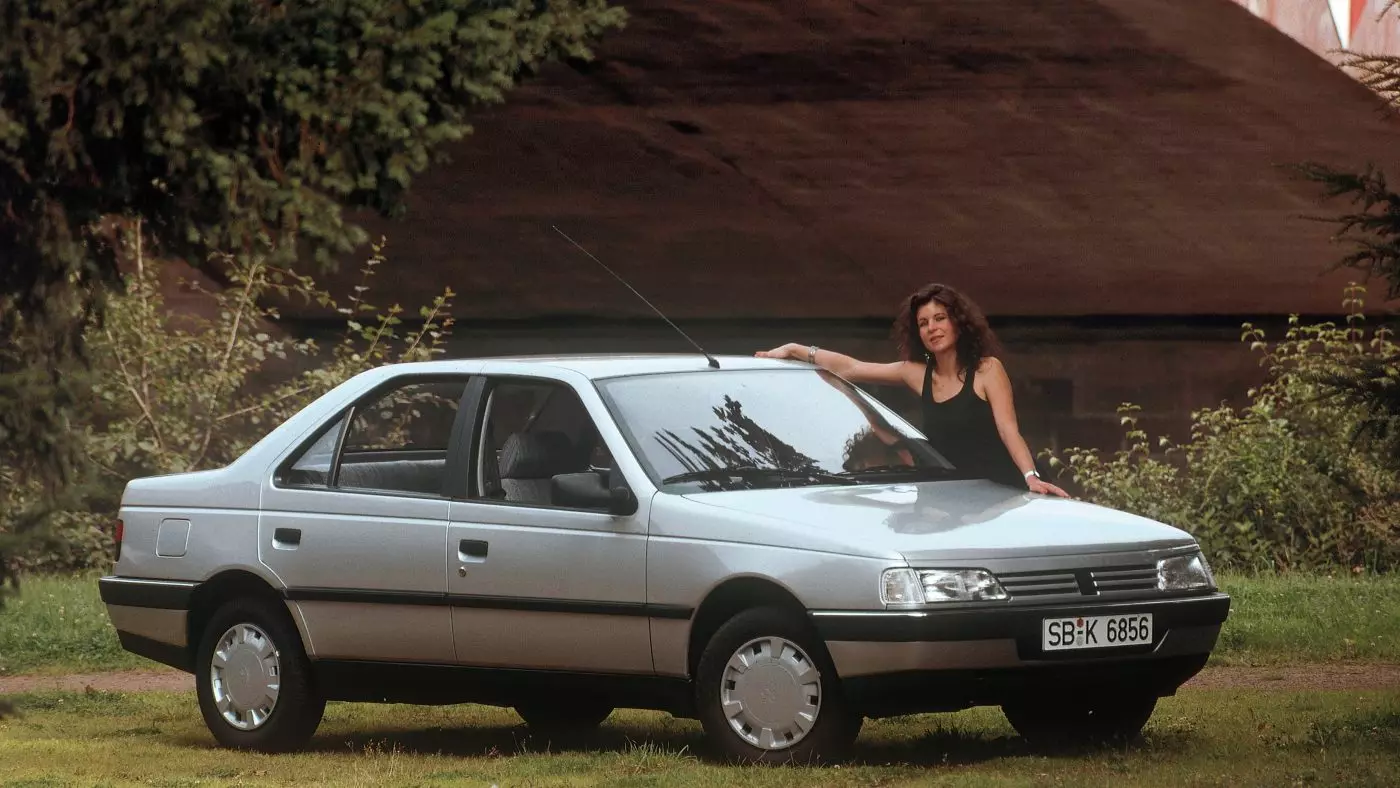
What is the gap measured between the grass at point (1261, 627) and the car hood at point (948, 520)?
3720 mm

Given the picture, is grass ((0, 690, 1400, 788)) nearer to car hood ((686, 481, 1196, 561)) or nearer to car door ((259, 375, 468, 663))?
car door ((259, 375, 468, 663))

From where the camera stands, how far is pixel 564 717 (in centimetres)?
926

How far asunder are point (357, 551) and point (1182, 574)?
321cm

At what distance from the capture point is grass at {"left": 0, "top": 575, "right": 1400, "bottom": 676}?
11422 mm

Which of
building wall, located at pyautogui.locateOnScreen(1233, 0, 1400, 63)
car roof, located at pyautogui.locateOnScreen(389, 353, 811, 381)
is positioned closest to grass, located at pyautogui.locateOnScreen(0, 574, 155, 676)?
car roof, located at pyautogui.locateOnScreen(389, 353, 811, 381)

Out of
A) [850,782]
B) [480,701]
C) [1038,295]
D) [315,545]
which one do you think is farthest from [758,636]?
[1038,295]

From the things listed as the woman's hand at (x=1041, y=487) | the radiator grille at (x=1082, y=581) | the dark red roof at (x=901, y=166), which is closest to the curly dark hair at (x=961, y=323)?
the woman's hand at (x=1041, y=487)

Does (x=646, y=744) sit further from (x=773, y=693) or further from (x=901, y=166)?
(x=901, y=166)

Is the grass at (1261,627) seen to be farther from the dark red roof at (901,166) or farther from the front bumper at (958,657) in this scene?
the front bumper at (958,657)

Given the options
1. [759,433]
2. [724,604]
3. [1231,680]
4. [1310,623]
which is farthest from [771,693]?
[1310,623]

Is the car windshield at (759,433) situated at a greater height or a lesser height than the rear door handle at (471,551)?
greater

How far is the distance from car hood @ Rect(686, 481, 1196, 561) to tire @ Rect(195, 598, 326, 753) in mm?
2018

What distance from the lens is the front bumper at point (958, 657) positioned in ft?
23.4

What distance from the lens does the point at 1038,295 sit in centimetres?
1877
